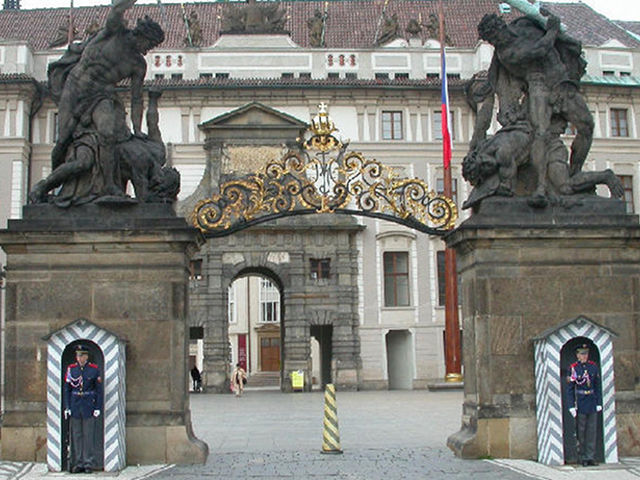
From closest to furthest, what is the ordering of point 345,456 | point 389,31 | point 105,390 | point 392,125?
point 105,390 < point 345,456 < point 392,125 < point 389,31

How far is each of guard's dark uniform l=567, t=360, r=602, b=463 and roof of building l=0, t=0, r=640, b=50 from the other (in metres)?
35.9

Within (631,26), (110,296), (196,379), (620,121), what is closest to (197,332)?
(196,379)

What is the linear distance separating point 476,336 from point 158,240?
14.9ft

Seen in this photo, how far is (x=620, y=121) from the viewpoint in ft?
Result: 147

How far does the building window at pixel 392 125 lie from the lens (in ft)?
144

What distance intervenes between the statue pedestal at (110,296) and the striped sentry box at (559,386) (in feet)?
15.0

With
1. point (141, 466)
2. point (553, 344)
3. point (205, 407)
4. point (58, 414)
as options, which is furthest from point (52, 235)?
point (205, 407)

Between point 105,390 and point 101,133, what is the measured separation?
11.6 ft

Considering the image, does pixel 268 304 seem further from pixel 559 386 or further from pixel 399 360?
pixel 559 386

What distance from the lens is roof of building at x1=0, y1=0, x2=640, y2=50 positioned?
4850 centimetres

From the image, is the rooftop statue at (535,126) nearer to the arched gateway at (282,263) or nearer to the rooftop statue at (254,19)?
the arched gateway at (282,263)

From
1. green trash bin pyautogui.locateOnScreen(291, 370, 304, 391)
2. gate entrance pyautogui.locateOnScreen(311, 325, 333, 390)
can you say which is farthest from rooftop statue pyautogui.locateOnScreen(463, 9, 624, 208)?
gate entrance pyautogui.locateOnScreen(311, 325, 333, 390)

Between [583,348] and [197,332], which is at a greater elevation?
[197,332]

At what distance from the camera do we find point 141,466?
42.7ft
